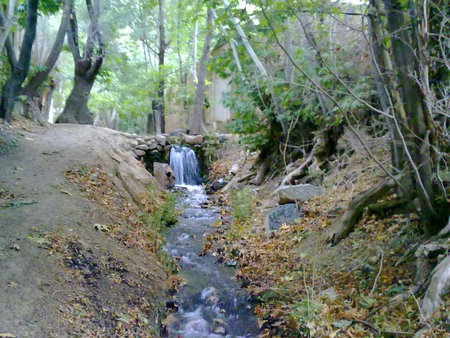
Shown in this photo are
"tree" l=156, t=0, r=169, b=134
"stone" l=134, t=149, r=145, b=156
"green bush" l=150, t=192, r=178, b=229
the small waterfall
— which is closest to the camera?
"green bush" l=150, t=192, r=178, b=229

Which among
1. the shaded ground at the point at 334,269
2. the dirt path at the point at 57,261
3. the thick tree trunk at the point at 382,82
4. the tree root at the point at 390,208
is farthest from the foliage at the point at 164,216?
the thick tree trunk at the point at 382,82

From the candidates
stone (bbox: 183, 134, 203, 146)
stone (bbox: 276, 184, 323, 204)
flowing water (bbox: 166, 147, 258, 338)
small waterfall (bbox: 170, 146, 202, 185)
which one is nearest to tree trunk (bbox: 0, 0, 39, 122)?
flowing water (bbox: 166, 147, 258, 338)

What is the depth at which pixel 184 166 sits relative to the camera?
1399 centimetres

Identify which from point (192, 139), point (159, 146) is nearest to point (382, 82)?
point (159, 146)

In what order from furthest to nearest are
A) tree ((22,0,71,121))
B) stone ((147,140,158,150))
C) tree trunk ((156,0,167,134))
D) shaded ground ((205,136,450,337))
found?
tree trunk ((156,0,167,134))
stone ((147,140,158,150))
tree ((22,0,71,121))
shaded ground ((205,136,450,337))

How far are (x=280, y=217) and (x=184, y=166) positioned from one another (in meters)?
7.75

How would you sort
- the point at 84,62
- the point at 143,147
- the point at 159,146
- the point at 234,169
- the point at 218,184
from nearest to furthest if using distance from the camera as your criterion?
the point at 84,62 < the point at 218,184 < the point at 234,169 < the point at 143,147 < the point at 159,146

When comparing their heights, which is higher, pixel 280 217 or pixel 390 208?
pixel 390 208

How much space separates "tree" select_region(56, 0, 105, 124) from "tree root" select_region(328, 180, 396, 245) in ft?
30.1

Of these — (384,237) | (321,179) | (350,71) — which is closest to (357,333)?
(384,237)

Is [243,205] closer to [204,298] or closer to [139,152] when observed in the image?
[204,298]

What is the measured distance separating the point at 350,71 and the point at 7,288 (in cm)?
700

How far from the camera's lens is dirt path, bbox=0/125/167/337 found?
10.1 feet

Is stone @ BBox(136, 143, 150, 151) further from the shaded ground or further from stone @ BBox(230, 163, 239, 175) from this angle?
the shaded ground
